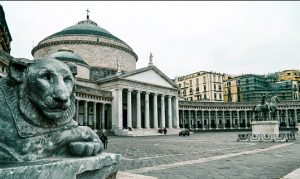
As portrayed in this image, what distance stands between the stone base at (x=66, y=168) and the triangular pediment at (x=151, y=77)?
39.1 meters

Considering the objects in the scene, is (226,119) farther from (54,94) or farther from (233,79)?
(54,94)

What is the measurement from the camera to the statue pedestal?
22.5 metres

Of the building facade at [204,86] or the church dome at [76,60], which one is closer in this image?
the church dome at [76,60]

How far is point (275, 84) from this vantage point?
→ 8112 centimetres

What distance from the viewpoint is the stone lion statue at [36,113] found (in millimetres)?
2422

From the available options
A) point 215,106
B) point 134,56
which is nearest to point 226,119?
point 215,106

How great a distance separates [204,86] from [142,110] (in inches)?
1587

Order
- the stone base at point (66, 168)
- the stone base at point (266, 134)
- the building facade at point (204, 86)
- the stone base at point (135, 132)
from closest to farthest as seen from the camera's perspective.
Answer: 1. the stone base at point (66, 168)
2. the stone base at point (266, 134)
3. the stone base at point (135, 132)
4. the building facade at point (204, 86)

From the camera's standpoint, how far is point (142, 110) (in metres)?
49.6

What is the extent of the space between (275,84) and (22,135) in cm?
8898

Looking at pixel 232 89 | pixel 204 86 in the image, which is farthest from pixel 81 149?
pixel 232 89

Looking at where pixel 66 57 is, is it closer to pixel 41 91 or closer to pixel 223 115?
pixel 41 91

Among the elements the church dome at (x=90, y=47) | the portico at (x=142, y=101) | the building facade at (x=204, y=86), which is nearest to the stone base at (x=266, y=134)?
the portico at (x=142, y=101)

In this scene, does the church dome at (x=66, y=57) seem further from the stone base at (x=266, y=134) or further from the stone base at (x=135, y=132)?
the stone base at (x=266, y=134)
